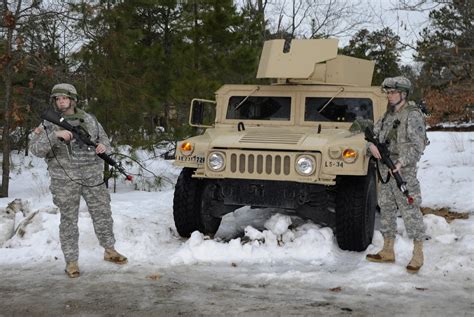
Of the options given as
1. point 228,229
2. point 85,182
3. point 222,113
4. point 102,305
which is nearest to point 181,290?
point 102,305

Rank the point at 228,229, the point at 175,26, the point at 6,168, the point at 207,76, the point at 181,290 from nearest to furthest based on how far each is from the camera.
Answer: the point at 181,290 → the point at 228,229 → the point at 6,168 → the point at 207,76 → the point at 175,26

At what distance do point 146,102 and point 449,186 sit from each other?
5.85 meters

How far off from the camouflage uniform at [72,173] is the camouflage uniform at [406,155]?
241cm

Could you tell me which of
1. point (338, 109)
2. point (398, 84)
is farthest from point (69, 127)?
point (338, 109)

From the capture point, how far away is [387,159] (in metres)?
4.87

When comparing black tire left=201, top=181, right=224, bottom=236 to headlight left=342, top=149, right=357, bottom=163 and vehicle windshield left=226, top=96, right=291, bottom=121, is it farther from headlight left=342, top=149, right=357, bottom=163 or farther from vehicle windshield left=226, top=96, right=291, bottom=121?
headlight left=342, top=149, right=357, bottom=163

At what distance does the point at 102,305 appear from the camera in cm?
411

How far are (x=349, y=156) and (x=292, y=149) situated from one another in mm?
514

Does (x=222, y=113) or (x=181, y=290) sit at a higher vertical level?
(x=222, y=113)

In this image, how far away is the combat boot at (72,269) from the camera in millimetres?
4805

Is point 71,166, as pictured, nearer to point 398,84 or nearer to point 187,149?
point 187,149

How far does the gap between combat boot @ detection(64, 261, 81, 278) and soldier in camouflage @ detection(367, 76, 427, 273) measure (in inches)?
100

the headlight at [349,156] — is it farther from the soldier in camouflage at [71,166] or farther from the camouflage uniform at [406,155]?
the soldier in camouflage at [71,166]

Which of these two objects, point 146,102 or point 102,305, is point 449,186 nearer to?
point 146,102
